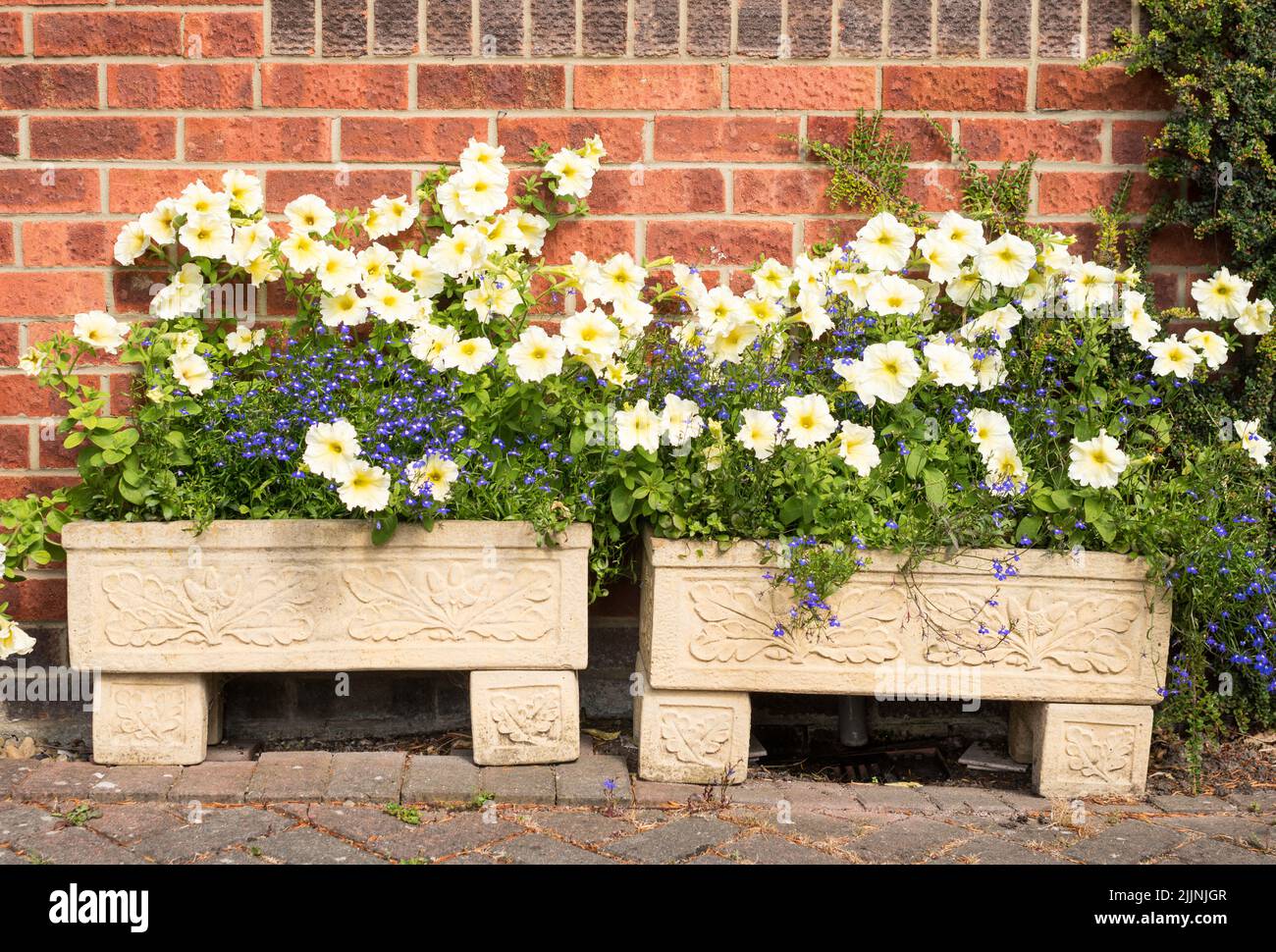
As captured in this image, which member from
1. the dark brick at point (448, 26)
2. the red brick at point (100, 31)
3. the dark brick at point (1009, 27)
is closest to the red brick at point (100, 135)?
the red brick at point (100, 31)

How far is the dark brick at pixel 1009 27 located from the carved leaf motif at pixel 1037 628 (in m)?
1.45

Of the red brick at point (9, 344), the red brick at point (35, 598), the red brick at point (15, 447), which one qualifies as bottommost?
the red brick at point (35, 598)

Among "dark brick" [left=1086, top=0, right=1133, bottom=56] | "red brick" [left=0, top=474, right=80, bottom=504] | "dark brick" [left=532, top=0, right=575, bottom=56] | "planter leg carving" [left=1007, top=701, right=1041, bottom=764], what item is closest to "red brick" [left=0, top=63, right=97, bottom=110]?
"red brick" [left=0, top=474, right=80, bottom=504]

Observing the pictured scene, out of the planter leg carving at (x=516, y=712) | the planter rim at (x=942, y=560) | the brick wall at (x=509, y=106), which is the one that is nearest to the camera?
the planter rim at (x=942, y=560)

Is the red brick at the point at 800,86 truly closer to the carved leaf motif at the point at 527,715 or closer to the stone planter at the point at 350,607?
the stone planter at the point at 350,607

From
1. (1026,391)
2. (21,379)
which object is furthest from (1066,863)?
(21,379)

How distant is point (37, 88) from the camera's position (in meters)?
3.31

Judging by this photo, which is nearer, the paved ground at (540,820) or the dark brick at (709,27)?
the paved ground at (540,820)

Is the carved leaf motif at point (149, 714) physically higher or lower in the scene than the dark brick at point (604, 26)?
lower

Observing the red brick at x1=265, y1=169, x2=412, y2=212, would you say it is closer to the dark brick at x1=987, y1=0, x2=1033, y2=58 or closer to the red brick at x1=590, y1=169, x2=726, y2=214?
the red brick at x1=590, y1=169, x2=726, y2=214

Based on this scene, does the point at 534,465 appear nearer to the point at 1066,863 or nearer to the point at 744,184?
the point at 744,184

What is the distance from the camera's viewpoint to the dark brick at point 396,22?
3.31 metres

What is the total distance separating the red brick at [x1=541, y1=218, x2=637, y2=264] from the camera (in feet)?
11.2

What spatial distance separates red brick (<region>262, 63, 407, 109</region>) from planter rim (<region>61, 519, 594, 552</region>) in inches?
44.8
